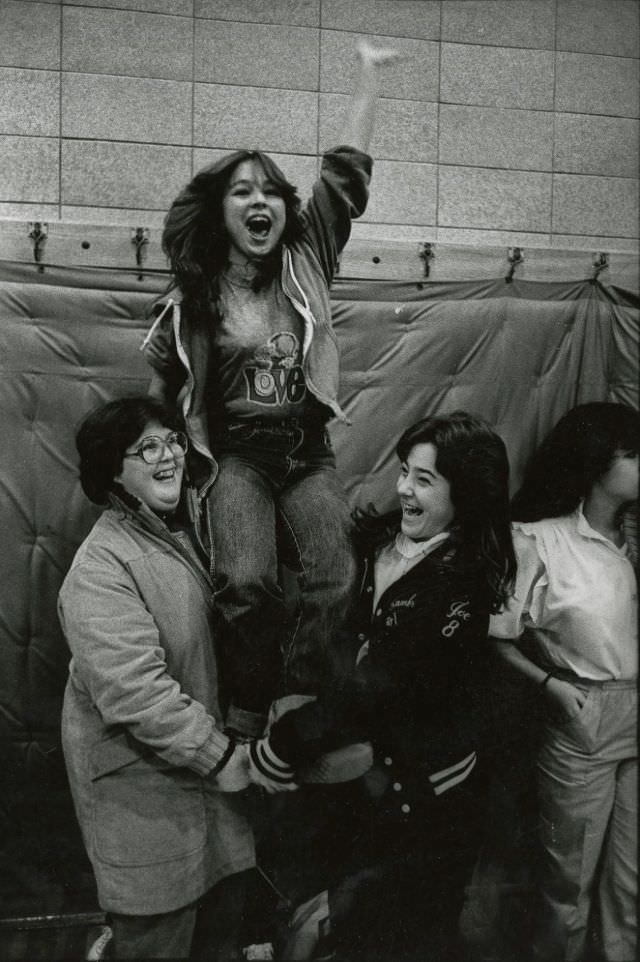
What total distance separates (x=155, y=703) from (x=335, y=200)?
98cm

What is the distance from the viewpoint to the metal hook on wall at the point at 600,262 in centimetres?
176

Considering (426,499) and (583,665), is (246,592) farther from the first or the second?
(583,665)

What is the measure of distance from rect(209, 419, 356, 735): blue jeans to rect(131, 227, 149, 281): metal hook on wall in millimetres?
407

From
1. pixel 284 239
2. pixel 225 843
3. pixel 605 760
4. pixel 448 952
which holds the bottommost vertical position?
pixel 448 952

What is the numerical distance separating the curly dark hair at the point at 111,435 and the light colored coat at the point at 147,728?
0.07 meters

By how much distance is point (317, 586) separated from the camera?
4.98ft

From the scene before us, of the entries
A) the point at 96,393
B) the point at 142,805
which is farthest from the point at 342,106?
the point at 142,805

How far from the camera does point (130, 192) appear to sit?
5.29 ft

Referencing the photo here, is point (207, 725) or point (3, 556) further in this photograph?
point (3, 556)

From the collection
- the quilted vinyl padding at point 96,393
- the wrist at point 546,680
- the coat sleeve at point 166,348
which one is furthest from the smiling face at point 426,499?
the coat sleeve at point 166,348

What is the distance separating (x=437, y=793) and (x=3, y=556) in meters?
0.95

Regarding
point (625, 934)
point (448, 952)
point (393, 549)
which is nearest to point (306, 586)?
point (393, 549)

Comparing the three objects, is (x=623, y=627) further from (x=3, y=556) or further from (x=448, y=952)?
(x=3, y=556)

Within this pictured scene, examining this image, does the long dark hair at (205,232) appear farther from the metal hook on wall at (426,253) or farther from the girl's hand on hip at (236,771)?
the girl's hand on hip at (236,771)
